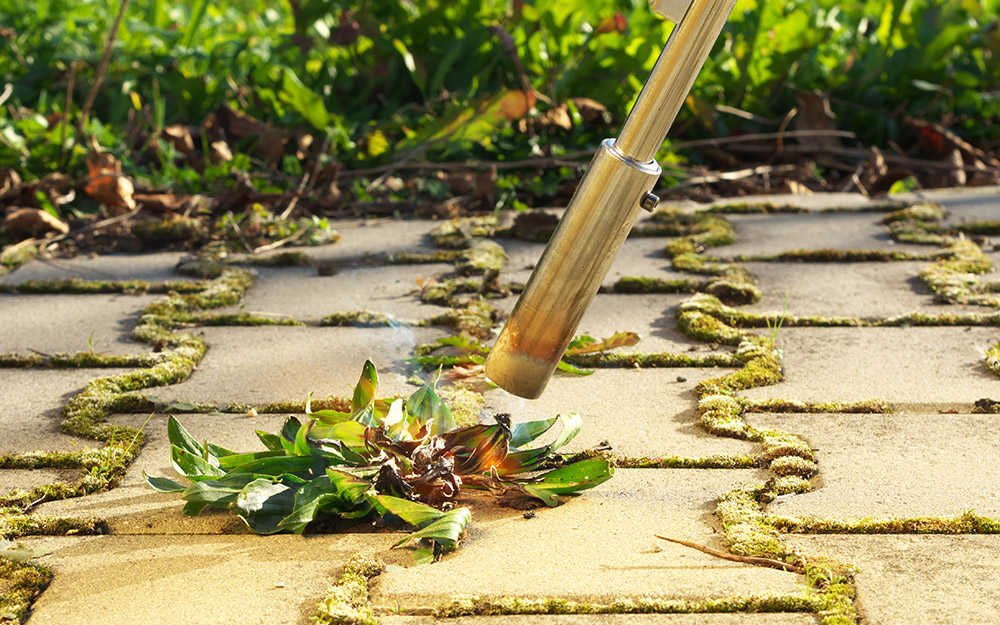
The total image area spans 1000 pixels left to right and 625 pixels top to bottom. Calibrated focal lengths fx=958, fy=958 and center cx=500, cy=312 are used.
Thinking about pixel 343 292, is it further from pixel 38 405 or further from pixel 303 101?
pixel 303 101

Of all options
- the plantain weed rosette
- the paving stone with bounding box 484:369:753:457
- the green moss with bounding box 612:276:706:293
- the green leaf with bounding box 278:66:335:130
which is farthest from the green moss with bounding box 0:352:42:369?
the green leaf with bounding box 278:66:335:130

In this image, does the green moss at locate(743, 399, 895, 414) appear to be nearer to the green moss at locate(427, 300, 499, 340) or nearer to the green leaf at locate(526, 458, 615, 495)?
the green leaf at locate(526, 458, 615, 495)

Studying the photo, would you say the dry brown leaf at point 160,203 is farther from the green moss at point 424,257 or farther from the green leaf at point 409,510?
the green leaf at point 409,510

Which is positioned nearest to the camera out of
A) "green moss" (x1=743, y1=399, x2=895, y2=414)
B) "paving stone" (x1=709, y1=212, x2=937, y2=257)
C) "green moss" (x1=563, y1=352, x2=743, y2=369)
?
"green moss" (x1=743, y1=399, x2=895, y2=414)

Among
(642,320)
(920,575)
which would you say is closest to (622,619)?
(920,575)

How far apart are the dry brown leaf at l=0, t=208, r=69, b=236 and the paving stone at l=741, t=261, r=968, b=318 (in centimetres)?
183

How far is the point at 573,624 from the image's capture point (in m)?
0.95

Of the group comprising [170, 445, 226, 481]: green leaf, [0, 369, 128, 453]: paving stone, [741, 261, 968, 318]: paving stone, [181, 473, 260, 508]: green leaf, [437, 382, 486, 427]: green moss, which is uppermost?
[741, 261, 968, 318]: paving stone

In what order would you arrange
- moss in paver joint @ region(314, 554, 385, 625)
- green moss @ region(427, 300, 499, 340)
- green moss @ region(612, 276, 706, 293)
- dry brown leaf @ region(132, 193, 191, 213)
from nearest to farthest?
moss in paver joint @ region(314, 554, 385, 625)
green moss @ region(427, 300, 499, 340)
green moss @ region(612, 276, 706, 293)
dry brown leaf @ region(132, 193, 191, 213)

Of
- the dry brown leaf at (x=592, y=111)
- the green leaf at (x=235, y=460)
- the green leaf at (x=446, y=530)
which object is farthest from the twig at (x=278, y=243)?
the green leaf at (x=446, y=530)

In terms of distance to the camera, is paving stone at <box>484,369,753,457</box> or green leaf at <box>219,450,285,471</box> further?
paving stone at <box>484,369,753,457</box>

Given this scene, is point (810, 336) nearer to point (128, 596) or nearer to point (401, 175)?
point (128, 596)

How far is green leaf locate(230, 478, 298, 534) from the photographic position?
114cm

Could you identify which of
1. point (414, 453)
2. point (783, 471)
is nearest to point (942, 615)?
point (783, 471)
